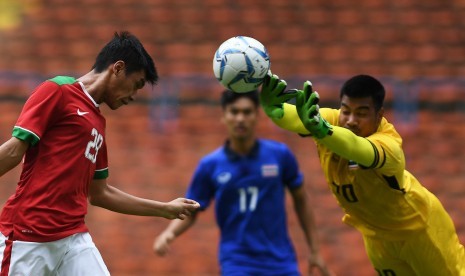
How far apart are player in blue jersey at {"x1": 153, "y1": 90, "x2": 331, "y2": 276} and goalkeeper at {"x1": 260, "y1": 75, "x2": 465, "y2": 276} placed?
0.98 metres

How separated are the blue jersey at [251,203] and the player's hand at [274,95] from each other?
1.43 metres

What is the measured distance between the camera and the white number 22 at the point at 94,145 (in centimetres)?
447

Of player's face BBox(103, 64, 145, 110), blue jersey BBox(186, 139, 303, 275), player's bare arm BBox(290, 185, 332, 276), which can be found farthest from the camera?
player's bare arm BBox(290, 185, 332, 276)

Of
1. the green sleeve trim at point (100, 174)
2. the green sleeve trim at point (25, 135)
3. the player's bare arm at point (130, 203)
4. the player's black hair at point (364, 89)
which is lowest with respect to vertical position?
the player's bare arm at point (130, 203)

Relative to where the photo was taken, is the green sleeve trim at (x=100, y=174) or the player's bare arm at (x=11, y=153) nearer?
the player's bare arm at (x=11, y=153)

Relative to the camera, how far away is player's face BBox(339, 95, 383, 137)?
15.8 feet

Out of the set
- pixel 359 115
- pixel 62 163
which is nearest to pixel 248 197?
pixel 359 115

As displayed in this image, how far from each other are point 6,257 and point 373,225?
198 centimetres

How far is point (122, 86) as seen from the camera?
454 centimetres

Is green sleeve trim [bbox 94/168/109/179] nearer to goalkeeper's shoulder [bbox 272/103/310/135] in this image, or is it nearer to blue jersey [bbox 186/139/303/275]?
goalkeeper's shoulder [bbox 272/103/310/135]

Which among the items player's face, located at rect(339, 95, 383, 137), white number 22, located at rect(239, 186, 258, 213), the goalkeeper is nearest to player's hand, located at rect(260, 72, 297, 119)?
the goalkeeper

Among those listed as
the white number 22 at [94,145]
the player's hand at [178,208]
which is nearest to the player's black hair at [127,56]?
the white number 22 at [94,145]

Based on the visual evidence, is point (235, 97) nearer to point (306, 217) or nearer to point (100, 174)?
point (306, 217)

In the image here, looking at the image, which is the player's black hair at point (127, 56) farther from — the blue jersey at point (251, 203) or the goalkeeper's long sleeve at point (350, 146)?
the blue jersey at point (251, 203)
